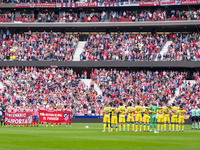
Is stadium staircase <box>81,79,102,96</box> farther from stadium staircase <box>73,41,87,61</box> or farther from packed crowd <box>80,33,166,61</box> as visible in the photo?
stadium staircase <box>73,41,87,61</box>

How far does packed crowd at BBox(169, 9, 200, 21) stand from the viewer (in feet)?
199

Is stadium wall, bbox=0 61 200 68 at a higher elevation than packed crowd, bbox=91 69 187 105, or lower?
higher

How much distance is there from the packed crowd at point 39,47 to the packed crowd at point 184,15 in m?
14.6

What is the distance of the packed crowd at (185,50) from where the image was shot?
186ft

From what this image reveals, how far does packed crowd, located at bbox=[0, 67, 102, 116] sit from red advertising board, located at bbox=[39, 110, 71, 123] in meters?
10.2

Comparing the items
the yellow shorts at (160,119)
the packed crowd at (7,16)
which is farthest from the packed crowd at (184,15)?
the yellow shorts at (160,119)

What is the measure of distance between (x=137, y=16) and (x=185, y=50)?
9.99m

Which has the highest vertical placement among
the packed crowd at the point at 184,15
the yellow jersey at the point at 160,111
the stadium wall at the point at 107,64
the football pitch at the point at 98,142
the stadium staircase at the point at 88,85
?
the packed crowd at the point at 184,15

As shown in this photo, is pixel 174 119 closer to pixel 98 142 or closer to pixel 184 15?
pixel 98 142

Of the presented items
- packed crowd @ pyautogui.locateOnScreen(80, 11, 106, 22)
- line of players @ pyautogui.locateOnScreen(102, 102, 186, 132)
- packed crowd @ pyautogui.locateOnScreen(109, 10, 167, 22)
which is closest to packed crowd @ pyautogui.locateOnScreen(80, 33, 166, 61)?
packed crowd @ pyautogui.locateOnScreen(109, 10, 167, 22)

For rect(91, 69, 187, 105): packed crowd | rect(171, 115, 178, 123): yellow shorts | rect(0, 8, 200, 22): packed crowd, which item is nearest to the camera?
rect(171, 115, 178, 123): yellow shorts

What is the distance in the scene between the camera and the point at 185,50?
57500 mm

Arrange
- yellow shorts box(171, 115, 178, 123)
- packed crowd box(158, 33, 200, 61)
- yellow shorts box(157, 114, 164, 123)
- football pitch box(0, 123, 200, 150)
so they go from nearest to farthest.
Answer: football pitch box(0, 123, 200, 150) → yellow shorts box(157, 114, 164, 123) → yellow shorts box(171, 115, 178, 123) → packed crowd box(158, 33, 200, 61)

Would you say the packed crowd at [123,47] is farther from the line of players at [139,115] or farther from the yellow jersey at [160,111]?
the yellow jersey at [160,111]
